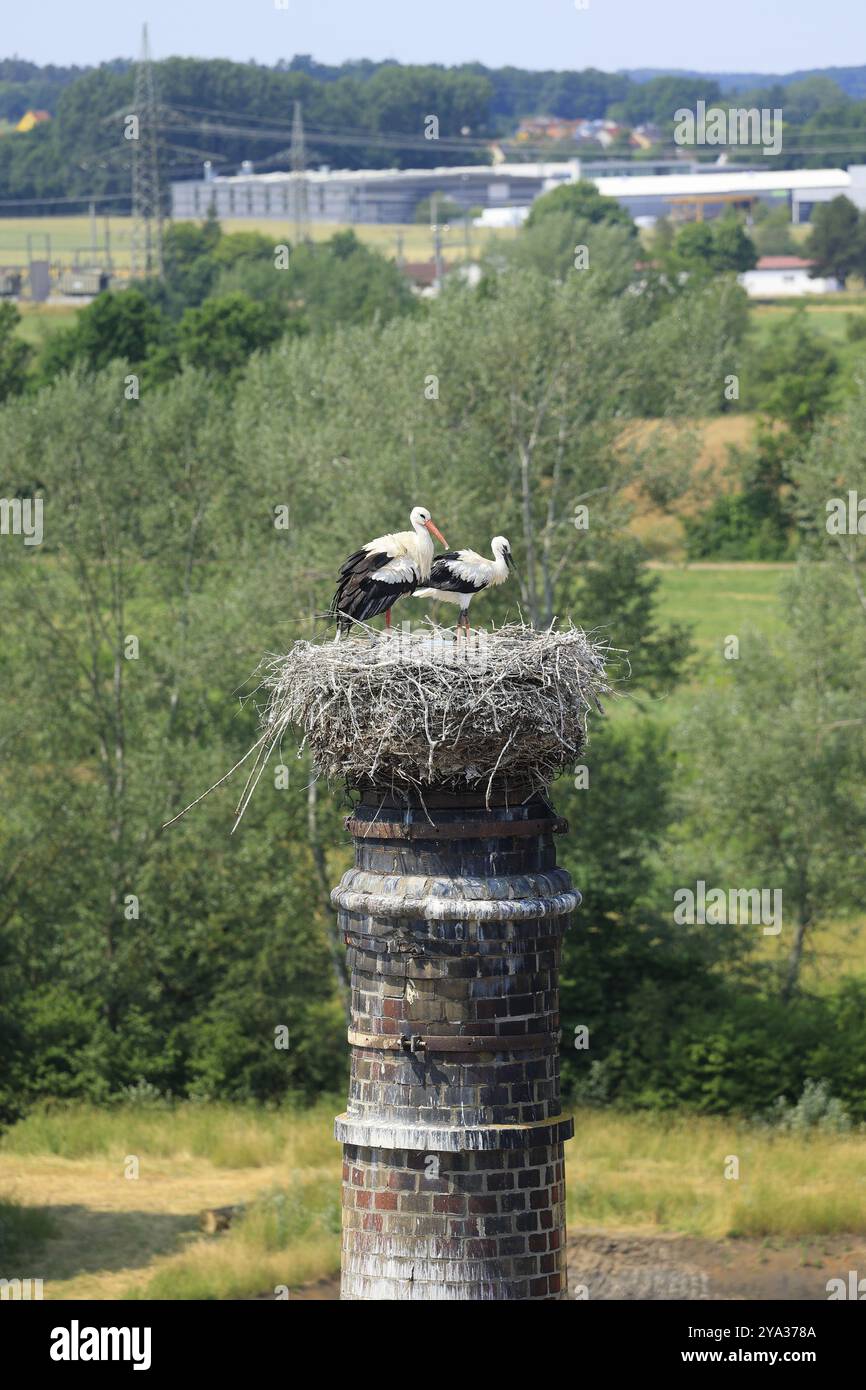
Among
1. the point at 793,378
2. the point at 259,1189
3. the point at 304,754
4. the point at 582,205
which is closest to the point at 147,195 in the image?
the point at 582,205

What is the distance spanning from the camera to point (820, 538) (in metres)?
51.4

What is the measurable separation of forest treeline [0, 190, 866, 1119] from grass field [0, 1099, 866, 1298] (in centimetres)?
132

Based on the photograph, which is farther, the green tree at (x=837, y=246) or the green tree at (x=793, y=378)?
the green tree at (x=837, y=246)

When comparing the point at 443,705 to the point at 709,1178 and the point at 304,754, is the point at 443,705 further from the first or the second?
the point at 304,754

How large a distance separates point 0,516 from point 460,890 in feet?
103

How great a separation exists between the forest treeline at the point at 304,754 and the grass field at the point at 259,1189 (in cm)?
132

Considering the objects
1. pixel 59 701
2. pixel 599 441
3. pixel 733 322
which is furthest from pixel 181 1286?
pixel 733 322

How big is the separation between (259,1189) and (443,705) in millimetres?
23919

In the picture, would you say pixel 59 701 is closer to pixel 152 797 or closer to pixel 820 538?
pixel 152 797

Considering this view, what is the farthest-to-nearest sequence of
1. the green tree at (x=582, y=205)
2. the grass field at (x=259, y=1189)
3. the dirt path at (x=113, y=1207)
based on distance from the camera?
the green tree at (x=582, y=205) < the grass field at (x=259, y=1189) < the dirt path at (x=113, y=1207)

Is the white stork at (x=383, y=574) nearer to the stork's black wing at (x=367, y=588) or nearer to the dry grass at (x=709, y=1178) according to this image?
the stork's black wing at (x=367, y=588)

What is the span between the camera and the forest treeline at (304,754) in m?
43.6

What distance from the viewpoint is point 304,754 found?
1714 inches

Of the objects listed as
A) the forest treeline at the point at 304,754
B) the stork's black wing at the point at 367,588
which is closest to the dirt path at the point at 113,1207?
the forest treeline at the point at 304,754
